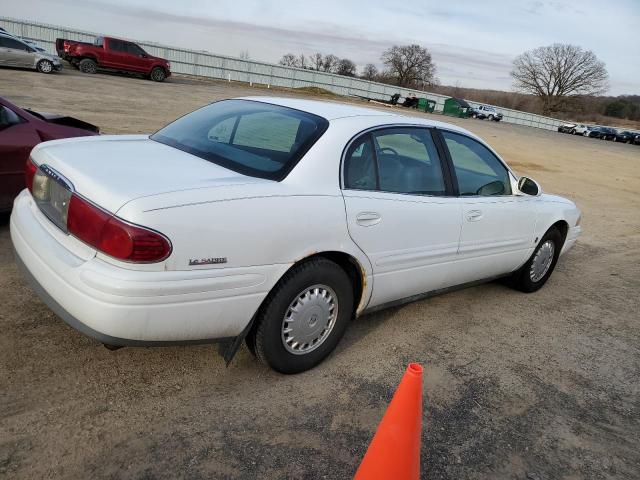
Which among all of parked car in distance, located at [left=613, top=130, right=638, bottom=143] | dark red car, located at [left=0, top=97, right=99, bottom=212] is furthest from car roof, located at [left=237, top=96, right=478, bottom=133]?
parked car in distance, located at [left=613, top=130, right=638, bottom=143]

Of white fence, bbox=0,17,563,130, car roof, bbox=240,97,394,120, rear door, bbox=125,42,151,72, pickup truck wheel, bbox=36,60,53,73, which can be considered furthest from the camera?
white fence, bbox=0,17,563,130

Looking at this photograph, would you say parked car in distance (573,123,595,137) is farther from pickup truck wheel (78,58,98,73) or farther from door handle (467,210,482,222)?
door handle (467,210,482,222)

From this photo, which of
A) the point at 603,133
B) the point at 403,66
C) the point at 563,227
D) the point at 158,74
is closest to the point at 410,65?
the point at 403,66

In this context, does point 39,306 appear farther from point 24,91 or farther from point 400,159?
point 24,91

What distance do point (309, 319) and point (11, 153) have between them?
3361 millimetres

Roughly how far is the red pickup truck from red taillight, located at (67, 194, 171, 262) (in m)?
27.0

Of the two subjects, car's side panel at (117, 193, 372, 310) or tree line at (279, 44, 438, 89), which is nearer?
car's side panel at (117, 193, 372, 310)

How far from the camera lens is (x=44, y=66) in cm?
2183

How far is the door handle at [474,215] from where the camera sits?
3807 millimetres

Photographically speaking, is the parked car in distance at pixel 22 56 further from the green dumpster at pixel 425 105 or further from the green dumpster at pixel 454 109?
the green dumpster at pixel 454 109

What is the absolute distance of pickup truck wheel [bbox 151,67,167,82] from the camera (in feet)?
94.2

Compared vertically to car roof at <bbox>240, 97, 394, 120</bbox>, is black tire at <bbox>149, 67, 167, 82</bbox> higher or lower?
lower

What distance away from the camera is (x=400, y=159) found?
353 centimetres

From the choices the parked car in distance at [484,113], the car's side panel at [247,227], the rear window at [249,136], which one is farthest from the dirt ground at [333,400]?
the parked car in distance at [484,113]
